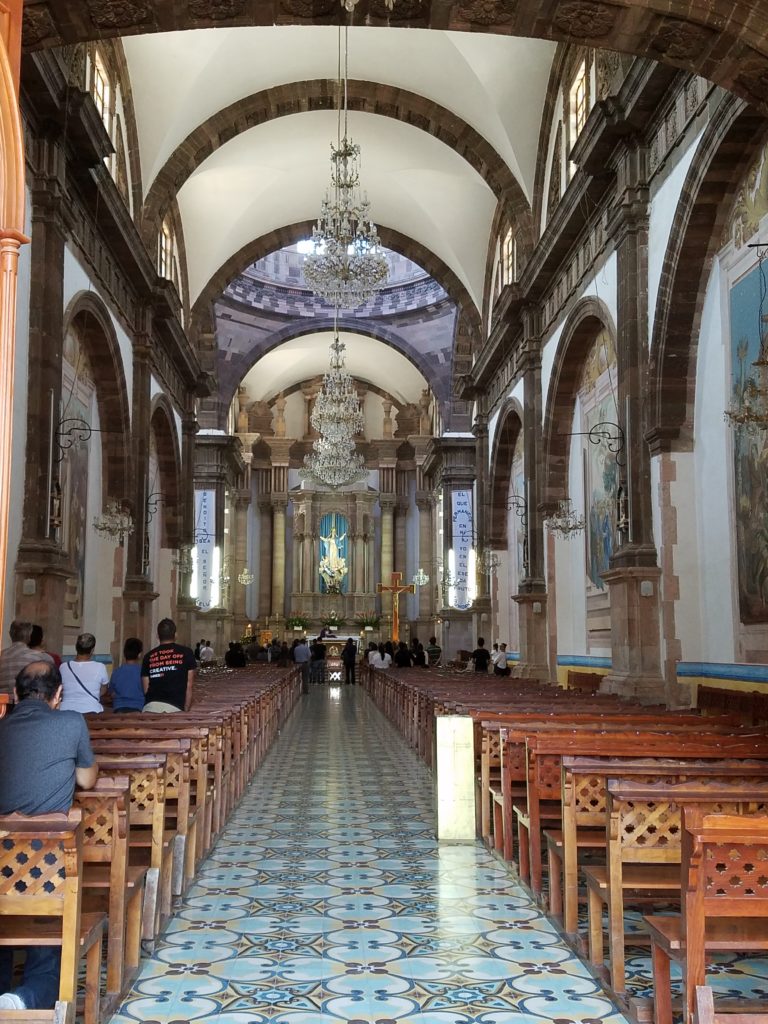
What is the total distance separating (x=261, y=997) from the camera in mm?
4113

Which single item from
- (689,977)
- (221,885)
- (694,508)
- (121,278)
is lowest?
(221,885)

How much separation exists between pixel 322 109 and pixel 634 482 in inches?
419

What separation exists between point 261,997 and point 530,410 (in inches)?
575

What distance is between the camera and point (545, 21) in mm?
7930

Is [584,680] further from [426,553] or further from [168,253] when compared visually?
[426,553]

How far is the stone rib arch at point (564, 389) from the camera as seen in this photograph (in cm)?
1468

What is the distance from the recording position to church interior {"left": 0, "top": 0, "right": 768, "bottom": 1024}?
216 inches

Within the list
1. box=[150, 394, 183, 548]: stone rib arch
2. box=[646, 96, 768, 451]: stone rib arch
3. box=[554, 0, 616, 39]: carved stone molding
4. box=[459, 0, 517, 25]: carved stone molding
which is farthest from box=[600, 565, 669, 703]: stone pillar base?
box=[150, 394, 183, 548]: stone rib arch

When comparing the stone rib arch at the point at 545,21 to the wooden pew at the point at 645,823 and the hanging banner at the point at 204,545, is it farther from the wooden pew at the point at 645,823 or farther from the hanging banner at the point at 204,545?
the hanging banner at the point at 204,545

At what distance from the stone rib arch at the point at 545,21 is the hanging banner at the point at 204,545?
783 inches

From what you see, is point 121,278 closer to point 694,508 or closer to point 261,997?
point 694,508

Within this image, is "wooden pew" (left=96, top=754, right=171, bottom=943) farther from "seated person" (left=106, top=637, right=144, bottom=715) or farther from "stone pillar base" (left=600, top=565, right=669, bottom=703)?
"stone pillar base" (left=600, top=565, right=669, bottom=703)

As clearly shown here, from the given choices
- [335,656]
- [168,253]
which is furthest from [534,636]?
[335,656]

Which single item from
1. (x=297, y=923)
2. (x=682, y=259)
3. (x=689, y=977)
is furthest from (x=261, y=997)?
(x=682, y=259)
